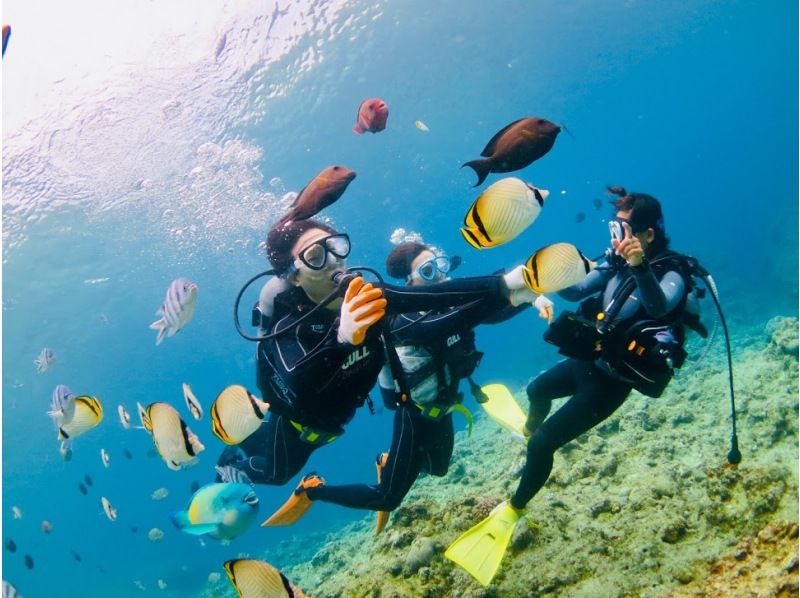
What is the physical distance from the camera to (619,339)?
363cm

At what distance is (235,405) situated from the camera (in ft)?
8.70

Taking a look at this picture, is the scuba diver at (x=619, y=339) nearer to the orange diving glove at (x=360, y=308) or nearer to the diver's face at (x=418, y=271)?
the diver's face at (x=418, y=271)

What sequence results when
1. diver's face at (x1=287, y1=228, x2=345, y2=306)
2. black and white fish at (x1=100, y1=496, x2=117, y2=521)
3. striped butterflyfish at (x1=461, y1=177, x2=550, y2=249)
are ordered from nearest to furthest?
striped butterflyfish at (x1=461, y1=177, x2=550, y2=249) → diver's face at (x1=287, y1=228, x2=345, y2=306) → black and white fish at (x1=100, y1=496, x2=117, y2=521)

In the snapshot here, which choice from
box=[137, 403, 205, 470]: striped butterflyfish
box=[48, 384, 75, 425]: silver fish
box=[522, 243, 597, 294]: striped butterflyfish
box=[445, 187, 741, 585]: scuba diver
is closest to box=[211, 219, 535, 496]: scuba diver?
box=[137, 403, 205, 470]: striped butterflyfish

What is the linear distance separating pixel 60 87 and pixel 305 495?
19665 mm

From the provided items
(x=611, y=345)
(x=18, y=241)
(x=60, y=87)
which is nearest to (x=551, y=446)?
(x=611, y=345)

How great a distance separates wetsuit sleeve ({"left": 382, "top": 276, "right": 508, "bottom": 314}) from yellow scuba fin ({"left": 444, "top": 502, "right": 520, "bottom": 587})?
6.70 feet

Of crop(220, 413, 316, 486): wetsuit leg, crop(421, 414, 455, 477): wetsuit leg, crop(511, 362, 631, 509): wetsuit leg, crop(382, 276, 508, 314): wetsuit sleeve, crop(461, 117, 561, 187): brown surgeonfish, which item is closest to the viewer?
crop(461, 117, 561, 187): brown surgeonfish

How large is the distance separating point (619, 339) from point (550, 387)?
1389mm

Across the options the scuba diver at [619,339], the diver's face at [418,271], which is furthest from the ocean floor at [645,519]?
the diver's face at [418,271]

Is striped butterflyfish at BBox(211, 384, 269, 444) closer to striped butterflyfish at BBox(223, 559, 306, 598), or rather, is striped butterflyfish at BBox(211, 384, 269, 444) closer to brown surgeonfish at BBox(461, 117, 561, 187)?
striped butterflyfish at BBox(223, 559, 306, 598)

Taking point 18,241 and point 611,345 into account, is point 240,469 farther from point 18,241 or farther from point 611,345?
point 18,241

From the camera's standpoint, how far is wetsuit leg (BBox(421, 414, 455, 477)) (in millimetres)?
4961

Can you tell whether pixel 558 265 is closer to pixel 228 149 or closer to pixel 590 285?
pixel 590 285
